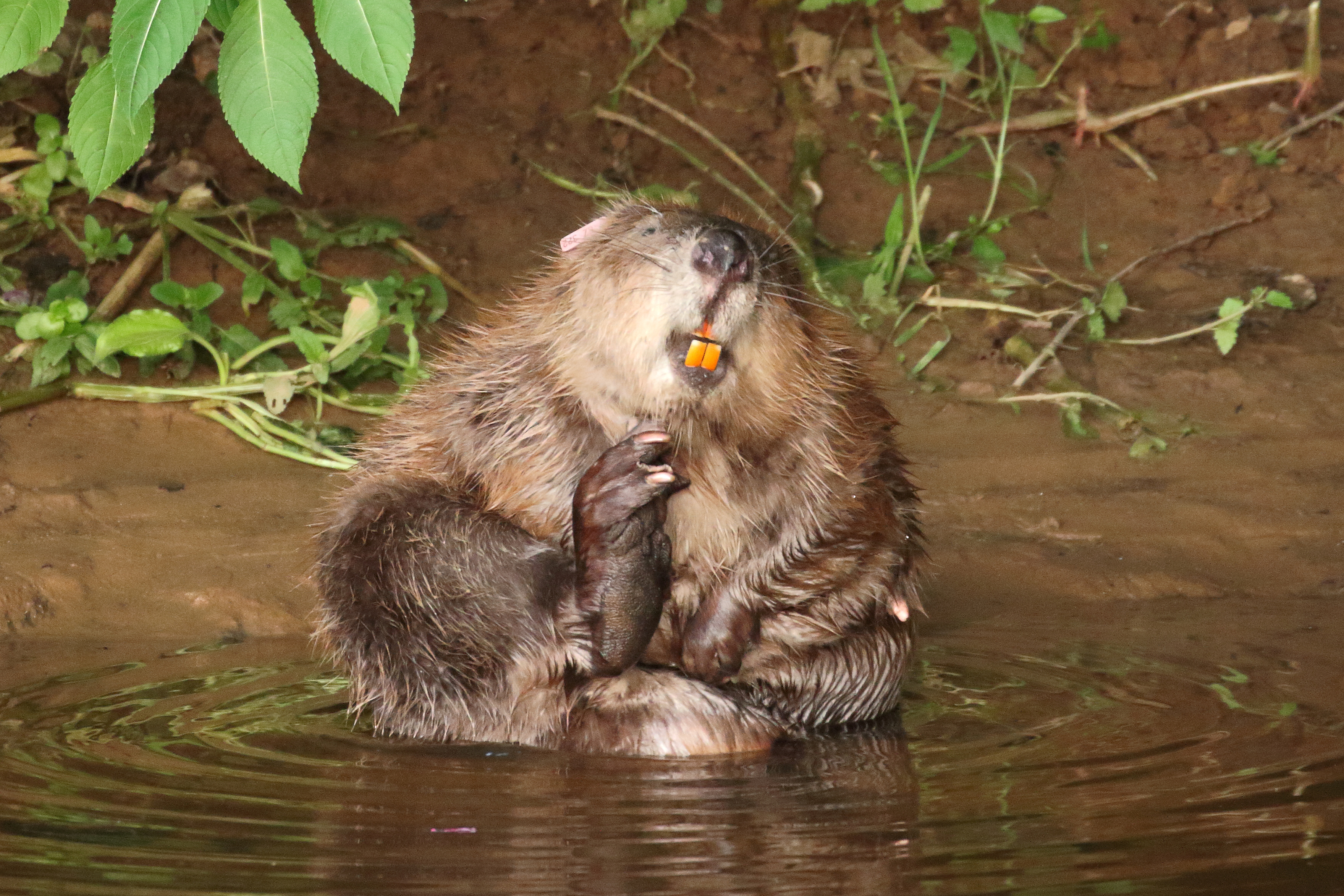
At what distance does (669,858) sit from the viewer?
1.99 metres

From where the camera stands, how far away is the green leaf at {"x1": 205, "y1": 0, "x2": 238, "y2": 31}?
2.18 meters

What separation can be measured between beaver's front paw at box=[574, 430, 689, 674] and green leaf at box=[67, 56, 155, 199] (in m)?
0.74

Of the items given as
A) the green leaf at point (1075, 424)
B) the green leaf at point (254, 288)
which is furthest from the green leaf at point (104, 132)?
the green leaf at point (1075, 424)

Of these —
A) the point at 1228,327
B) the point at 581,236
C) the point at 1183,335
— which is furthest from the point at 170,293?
the point at 1228,327

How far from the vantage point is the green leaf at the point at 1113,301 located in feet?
15.6

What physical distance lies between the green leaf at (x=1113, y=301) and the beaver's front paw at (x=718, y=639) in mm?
2428

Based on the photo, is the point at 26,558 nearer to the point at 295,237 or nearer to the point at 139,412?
the point at 139,412

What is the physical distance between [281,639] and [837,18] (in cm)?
343

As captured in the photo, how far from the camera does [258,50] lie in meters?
2.07

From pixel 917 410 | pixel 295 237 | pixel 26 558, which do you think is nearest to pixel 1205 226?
pixel 917 410

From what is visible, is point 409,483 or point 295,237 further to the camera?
point 295,237

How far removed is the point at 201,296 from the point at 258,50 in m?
2.35

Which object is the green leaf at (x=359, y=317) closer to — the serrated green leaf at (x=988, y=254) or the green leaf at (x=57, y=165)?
the green leaf at (x=57, y=165)

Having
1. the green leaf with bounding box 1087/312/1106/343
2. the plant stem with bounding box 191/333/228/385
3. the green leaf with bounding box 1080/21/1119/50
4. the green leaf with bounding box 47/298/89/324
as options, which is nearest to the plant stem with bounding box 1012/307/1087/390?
the green leaf with bounding box 1087/312/1106/343
